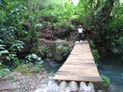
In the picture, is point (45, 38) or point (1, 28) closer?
point (1, 28)

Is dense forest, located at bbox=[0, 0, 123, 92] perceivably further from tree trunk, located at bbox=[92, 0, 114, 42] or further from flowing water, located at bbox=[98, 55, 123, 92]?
flowing water, located at bbox=[98, 55, 123, 92]

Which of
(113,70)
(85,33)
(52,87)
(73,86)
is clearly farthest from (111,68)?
(52,87)

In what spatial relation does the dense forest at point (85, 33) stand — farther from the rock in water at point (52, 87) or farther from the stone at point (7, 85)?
the rock in water at point (52, 87)

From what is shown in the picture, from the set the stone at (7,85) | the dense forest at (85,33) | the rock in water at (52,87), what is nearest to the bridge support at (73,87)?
the rock in water at (52,87)

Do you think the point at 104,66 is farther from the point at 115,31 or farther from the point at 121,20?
the point at 121,20

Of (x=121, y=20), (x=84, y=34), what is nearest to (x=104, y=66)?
(x=84, y=34)

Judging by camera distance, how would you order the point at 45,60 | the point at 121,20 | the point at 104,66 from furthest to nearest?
the point at 121,20 → the point at 45,60 → the point at 104,66

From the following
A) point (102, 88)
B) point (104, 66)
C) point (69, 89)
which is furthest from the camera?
point (104, 66)

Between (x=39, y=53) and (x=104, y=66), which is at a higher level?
(x=39, y=53)

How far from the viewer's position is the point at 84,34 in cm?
976

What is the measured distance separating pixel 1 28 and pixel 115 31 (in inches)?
391

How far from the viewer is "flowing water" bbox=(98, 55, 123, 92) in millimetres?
5746

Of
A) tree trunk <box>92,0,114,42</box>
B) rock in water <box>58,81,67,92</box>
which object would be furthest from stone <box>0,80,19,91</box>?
tree trunk <box>92,0,114,42</box>

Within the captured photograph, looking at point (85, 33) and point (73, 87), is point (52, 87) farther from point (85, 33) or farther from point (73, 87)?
point (85, 33)
